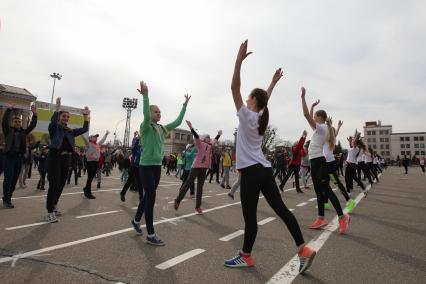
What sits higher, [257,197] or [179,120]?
[179,120]

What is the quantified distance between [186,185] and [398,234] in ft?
14.3

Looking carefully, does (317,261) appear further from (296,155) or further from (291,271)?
(296,155)

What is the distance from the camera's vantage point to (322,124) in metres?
Answer: 5.71

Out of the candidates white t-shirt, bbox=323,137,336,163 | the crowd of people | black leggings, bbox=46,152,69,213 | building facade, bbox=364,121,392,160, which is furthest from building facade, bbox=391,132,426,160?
black leggings, bbox=46,152,69,213

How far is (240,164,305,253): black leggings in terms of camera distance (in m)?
3.36

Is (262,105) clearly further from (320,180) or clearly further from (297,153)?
(297,153)

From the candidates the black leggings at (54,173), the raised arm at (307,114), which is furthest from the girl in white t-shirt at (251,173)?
the black leggings at (54,173)

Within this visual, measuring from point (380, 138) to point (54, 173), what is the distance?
531 ft

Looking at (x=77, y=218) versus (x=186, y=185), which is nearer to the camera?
(x=77, y=218)

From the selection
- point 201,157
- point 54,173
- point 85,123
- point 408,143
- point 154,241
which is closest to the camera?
point 154,241

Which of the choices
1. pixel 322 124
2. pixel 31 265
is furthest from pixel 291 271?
pixel 322 124

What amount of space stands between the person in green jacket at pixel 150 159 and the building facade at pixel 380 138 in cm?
15673

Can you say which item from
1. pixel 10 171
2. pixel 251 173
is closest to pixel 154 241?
pixel 251 173

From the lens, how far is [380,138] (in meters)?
146
